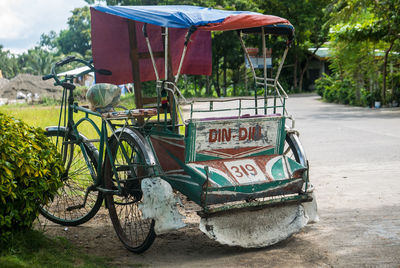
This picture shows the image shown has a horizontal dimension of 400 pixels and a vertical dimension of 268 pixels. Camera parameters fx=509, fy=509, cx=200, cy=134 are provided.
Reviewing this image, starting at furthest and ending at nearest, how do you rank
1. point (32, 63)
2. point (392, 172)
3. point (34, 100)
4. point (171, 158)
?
point (32, 63) < point (34, 100) < point (392, 172) < point (171, 158)

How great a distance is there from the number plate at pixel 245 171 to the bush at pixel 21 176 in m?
1.45

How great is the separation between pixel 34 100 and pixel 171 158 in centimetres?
4159

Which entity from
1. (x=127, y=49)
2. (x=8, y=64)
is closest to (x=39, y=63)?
(x=8, y=64)

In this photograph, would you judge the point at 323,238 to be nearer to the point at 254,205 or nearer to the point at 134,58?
the point at 254,205

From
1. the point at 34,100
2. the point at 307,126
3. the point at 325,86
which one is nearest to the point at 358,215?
the point at 307,126

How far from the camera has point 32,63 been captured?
6291cm

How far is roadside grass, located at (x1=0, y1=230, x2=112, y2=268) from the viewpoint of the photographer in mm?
3516

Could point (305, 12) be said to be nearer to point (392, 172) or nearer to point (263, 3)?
point (263, 3)

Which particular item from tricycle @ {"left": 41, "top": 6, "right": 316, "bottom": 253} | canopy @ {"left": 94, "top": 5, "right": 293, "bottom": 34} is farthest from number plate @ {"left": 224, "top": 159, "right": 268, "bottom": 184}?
canopy @ {"left": 94, "top": 5, "right": 293, "bottom": 34}

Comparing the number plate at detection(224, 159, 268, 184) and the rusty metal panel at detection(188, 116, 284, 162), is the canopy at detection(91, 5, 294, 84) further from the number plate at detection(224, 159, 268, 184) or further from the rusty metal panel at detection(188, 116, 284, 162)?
the number plate at detection(224, 159, 268, 184)

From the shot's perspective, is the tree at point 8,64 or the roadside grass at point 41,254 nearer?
the roadside grass at point 41,254

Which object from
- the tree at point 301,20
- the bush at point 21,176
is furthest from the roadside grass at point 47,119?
the tree at point 301,20

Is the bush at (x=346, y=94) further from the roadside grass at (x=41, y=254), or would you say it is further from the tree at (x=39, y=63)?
the tree at (x=39, y=63)

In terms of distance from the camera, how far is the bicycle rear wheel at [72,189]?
5082mm
